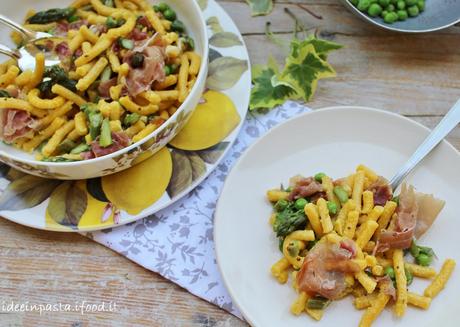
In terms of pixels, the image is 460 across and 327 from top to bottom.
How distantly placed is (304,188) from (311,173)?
0.13 metres

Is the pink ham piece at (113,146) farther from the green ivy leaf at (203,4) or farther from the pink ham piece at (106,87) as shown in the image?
the green ivy leaf at (203,4)

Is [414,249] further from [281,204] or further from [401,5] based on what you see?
[401,5]

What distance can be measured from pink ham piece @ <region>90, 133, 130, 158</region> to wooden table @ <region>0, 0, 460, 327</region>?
26 centimetres

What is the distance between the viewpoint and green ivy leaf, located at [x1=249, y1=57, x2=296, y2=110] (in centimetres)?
155

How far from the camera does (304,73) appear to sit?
1577 millimetres

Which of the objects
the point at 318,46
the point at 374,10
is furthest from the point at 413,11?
the point at 318,46

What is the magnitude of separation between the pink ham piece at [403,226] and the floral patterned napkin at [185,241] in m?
0.40

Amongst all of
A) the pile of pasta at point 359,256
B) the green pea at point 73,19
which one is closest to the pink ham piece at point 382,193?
the pile of pasta at point 359,256

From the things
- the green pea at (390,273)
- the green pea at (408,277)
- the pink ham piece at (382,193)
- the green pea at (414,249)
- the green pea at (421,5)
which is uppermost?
the green pea at (421,5)

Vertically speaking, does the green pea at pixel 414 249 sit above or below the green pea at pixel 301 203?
below

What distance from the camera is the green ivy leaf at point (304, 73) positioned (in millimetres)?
1567

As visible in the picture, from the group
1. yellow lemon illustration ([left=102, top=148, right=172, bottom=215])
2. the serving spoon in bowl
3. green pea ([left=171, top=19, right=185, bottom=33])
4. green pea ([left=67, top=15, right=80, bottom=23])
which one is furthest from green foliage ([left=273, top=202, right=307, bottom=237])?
green pea ([left=67, top=15, right=80, bottom=23])

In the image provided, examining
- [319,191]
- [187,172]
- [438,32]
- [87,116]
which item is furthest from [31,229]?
[438,32]

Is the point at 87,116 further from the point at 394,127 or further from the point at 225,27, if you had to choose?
the point at 394,127
